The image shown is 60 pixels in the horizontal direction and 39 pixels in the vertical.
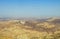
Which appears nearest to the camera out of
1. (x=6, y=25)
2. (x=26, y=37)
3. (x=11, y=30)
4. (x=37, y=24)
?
(x=26, y=37)

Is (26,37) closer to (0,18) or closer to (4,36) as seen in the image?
(4,36)

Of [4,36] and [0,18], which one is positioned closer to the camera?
[4,36]

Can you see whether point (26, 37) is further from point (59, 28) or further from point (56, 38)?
point (59, 28)

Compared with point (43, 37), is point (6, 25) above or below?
above

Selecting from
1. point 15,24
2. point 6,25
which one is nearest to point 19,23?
point 15,24

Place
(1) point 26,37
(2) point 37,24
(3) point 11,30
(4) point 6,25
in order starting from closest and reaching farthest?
(1) point 26,37
(3) point 11,30
(4) point 6,25
(2) point 37,24

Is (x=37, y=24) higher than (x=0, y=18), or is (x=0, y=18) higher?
(x=0, y=18)
